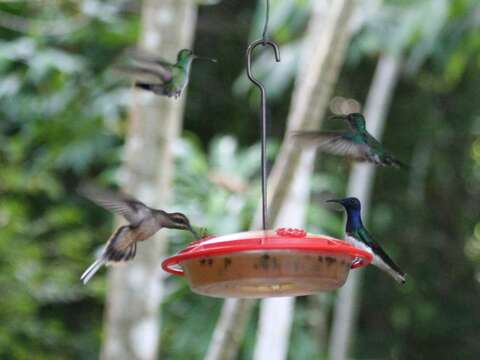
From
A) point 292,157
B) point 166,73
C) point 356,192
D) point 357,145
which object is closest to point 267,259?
point 357,145

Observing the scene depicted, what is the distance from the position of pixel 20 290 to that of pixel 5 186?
1.02m

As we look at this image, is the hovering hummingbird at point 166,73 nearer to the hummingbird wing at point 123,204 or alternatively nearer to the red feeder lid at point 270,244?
the hummingbird wing at point 123,204

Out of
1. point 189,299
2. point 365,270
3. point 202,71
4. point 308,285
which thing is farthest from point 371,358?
point 308,285

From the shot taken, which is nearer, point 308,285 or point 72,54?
point 308,285

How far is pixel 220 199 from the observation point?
670 centimetres

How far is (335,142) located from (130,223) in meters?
0.77

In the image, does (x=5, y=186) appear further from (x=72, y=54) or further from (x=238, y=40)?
(x=238, y=40)

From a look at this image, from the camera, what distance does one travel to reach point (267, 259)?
8.65 ft

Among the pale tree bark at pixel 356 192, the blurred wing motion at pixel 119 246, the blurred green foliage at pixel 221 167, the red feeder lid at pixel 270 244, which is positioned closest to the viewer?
the red feeder lid at pixel 270 244

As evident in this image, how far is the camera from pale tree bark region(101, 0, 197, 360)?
16.2 ft

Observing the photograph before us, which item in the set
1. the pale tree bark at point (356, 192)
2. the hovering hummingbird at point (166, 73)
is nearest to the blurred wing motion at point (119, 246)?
the hovering hummingbird at point (166, 73)

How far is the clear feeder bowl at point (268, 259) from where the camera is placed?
2.62 metres

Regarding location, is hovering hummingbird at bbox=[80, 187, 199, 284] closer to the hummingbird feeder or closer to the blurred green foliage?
the hummingbird feeder

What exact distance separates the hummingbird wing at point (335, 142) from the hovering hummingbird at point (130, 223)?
0.50 metres
